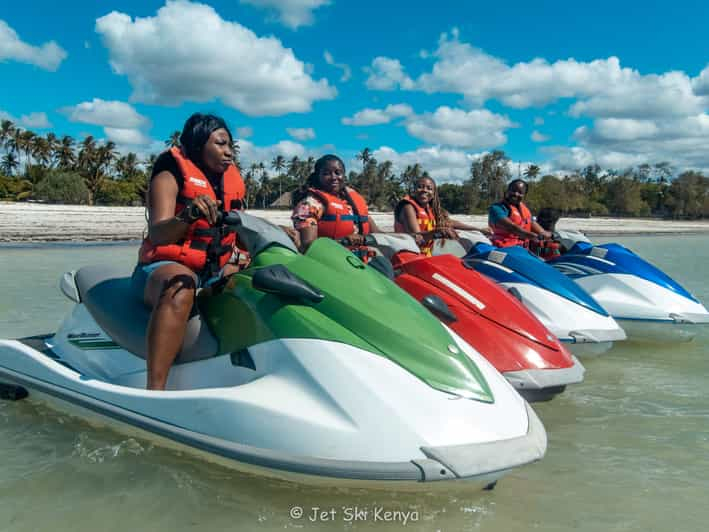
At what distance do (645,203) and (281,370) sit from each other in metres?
83.1

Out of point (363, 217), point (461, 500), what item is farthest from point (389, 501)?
point (363, 217)

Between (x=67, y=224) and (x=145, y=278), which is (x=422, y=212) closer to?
(x=145, y=278)

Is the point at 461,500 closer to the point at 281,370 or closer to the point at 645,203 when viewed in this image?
the point at 281,370

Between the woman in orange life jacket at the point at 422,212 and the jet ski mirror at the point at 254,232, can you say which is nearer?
the jet ski mirror at the point at 254,232

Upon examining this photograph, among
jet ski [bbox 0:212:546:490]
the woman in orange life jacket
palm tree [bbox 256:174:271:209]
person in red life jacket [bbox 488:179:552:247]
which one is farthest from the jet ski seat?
palm tree [bbox 256:174:271:209]

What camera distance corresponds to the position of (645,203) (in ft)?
249

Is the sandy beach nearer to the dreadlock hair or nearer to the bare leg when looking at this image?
the dreadlock hair

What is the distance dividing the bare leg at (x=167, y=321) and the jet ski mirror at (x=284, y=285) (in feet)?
1.23

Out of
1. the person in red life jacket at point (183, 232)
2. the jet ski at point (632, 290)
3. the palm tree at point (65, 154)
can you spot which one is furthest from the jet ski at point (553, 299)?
the palm tree at point (65, 154)

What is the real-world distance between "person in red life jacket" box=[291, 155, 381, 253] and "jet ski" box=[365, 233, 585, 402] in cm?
42

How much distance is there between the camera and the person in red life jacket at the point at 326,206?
13.9 ft

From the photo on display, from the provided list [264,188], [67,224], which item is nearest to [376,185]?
[264,188]

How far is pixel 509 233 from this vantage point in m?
6.00

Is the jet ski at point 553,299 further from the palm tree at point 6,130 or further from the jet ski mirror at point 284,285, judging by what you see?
the palm tree at point 6,130
